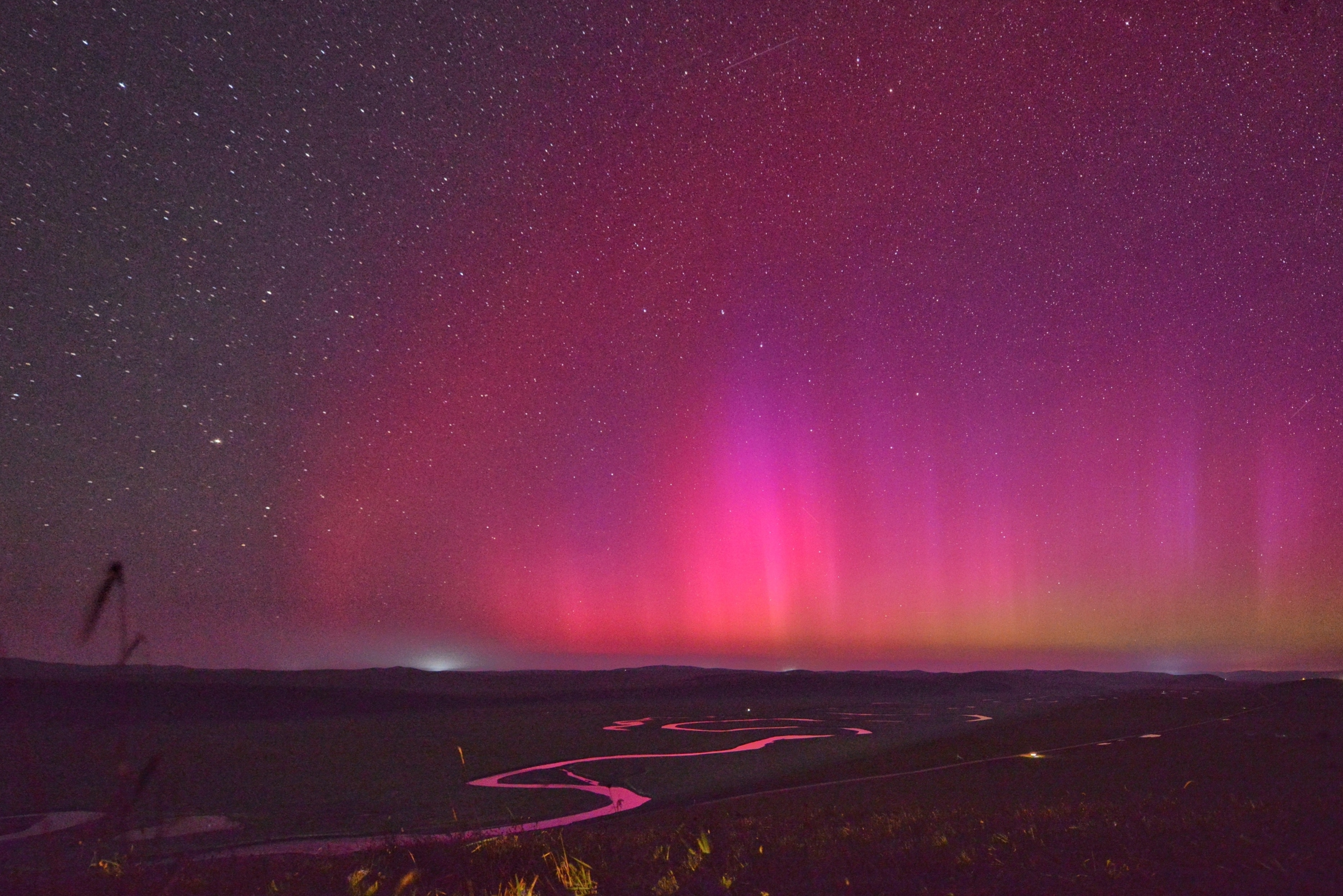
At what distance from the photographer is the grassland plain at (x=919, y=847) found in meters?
8.40

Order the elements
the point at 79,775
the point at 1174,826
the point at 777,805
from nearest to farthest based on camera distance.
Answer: the point at 1174,826 < the point at 777,805 < the point at 79,775

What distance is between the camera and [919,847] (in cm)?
1009

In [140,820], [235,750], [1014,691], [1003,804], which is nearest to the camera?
[1003,804]

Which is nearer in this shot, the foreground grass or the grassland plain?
the foreground grass

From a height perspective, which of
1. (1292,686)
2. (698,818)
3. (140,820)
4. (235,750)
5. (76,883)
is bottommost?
(1292,686)

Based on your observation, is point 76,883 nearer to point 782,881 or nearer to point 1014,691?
point 782,881

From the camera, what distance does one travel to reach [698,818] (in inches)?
588

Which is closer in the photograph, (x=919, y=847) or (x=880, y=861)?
(x=880, y=861)

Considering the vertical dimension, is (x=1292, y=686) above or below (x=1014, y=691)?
above

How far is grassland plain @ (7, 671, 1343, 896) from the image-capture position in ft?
27.6

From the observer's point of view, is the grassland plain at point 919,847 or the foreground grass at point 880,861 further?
the grassland plain at point 919,847

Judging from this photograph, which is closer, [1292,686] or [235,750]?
[235,750]

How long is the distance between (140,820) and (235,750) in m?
22.7

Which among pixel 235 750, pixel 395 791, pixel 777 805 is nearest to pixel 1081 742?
pixel 777 805
